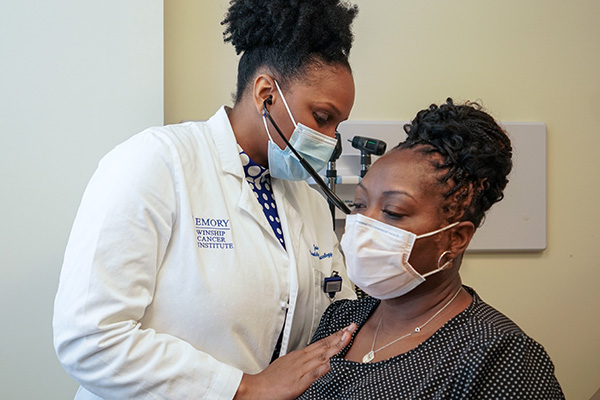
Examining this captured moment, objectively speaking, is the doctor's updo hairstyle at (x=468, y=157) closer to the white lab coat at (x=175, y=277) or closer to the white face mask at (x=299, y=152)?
the white face mask at (x=299, y=152)

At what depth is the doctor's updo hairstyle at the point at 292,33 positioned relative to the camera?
1315 millimetres

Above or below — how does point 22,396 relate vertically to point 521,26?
below

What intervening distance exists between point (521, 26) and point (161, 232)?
69.0 inches

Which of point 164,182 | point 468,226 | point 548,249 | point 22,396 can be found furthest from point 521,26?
point 22,396

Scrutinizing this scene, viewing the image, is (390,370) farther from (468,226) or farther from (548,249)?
(548,249)

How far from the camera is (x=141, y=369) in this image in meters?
1.17

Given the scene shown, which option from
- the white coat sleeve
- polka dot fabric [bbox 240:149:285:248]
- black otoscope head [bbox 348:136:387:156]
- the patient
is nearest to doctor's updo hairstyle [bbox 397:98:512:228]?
the patient

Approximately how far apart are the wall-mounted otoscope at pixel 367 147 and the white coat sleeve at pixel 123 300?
2.68 feet

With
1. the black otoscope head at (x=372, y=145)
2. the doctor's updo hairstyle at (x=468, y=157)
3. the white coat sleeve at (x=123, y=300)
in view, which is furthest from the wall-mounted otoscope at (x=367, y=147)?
the white coat sleeve at (x=123, y=300)

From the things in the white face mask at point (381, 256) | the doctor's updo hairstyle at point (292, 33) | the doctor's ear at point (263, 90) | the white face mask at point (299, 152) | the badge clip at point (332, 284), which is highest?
the doctor's updo hairstyle at point (292, 33)

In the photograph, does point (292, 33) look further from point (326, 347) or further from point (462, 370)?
point (462, 370)

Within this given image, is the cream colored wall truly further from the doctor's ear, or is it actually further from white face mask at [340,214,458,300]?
white face mask at [340,214,458,300]

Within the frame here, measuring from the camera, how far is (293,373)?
1.22m

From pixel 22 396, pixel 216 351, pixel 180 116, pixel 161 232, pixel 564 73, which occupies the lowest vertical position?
pixel 22 396
